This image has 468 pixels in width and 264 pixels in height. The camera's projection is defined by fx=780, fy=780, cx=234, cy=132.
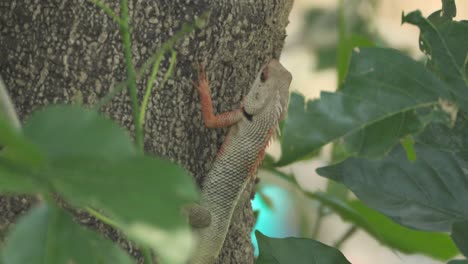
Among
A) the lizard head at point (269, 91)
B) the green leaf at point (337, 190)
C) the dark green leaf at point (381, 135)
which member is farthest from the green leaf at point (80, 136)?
the green leaf at point (337, 190)

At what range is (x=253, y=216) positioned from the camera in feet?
7.26

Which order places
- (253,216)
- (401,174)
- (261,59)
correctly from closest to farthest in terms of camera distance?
(401,174) < (261,59) < (253,216)

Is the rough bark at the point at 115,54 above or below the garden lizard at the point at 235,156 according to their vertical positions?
above

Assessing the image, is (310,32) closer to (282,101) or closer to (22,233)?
(282,101)

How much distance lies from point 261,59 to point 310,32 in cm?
412

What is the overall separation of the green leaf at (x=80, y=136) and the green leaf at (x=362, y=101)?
0.49 meters

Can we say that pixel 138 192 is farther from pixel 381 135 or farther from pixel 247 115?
pixel 247 115

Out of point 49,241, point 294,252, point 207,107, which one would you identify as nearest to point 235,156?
point 207,107

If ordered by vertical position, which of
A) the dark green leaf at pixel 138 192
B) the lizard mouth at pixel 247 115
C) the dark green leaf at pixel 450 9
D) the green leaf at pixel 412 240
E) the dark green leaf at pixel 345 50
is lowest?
the green leaf at pixel 412 240

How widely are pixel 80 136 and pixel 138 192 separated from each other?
80 millimetres

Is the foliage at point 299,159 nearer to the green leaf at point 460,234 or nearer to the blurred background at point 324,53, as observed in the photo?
the green leaf at point 460,234

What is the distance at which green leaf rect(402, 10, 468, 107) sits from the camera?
4.54ft

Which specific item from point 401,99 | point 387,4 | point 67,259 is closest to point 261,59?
point 401,99

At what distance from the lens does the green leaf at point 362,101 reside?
3.96 ft
